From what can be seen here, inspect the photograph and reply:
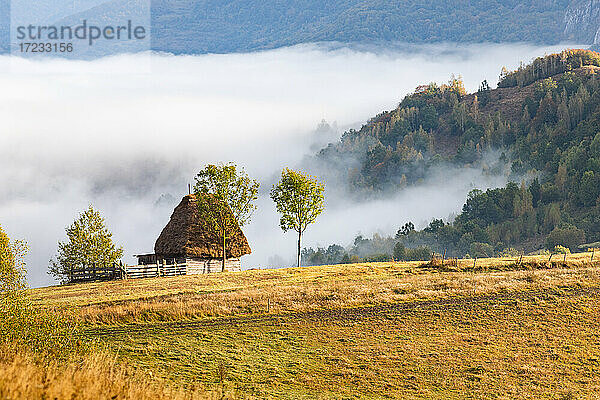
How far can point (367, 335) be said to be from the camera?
28812 mm

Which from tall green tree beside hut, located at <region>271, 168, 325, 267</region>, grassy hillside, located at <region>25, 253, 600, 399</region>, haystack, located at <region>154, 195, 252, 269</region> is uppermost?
tall green tree beside hut, located at <region>271, 168, 325, 267</region>

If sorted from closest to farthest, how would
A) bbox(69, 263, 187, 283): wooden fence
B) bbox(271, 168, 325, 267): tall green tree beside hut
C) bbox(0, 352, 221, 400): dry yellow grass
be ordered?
bbox(0, 352, 221, 400): dry yellow grass, bbox(69, 263, 187, 283): wooden fence, bbox(271, 168, 325, 267): tall green tree beside hut

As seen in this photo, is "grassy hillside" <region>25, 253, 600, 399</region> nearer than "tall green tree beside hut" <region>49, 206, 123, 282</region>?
Yes

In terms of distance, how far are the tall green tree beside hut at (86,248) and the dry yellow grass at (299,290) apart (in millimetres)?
16865

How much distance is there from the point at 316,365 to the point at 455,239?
149028mm

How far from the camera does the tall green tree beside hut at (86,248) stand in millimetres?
A: 68250

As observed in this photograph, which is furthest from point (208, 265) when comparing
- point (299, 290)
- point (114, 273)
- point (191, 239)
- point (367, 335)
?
point (367, 335)

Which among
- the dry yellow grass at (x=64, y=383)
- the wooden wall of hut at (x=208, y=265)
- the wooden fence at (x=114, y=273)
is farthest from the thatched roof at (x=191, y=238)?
the dry yellow grass at (x=64, y=383)

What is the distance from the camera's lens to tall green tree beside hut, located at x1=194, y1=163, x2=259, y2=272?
67.4 m

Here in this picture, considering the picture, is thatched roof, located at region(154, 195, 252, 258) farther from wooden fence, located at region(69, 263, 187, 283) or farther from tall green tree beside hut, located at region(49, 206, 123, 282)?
wooden fence, located at region(69, 263, 187, 283)

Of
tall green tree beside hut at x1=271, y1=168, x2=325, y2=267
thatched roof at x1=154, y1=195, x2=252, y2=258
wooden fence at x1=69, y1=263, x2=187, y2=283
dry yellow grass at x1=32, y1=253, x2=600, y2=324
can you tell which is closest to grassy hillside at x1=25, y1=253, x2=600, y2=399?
dry yellow grass at x1=32, y1=253, x2=600, y2=324

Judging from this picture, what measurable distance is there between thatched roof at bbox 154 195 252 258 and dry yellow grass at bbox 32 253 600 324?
14.0m

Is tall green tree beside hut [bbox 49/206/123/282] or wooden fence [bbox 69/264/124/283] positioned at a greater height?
tall green tree beside hut [bbox 49/206/123/282]

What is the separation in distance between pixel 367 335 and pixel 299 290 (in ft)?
38.4
